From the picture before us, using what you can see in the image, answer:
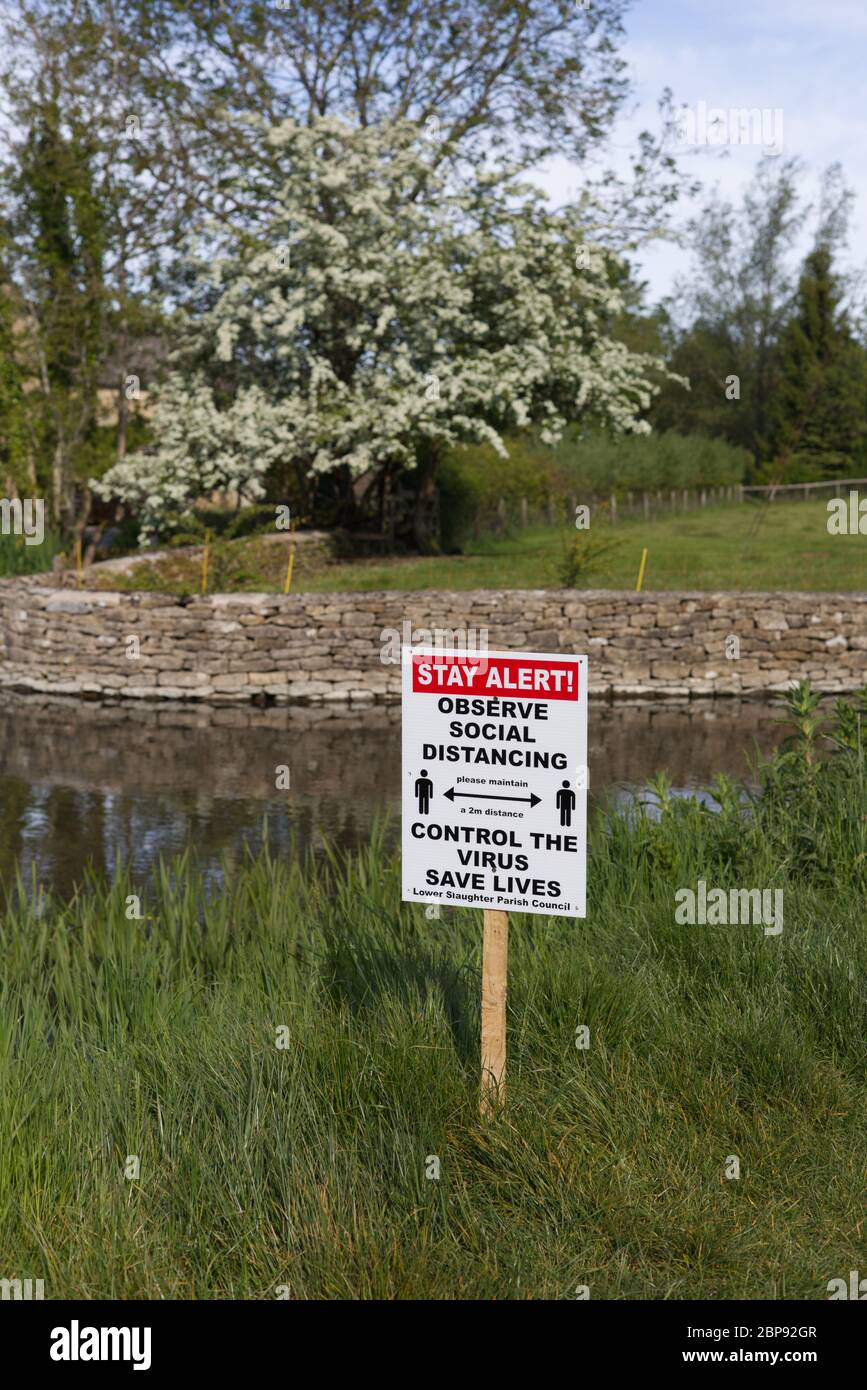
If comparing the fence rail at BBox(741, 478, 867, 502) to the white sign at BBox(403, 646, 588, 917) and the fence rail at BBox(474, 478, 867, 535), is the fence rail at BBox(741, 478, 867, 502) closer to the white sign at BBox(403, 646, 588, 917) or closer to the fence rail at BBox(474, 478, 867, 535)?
the fence rail at BBox(474, 478, 867, 535)

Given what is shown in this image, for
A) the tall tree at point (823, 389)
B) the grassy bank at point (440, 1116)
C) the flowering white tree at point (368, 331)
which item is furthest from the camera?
the tall tree at point (823, 389)

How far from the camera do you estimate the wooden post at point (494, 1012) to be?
4305 millimetres

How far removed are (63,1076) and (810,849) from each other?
4171 millimetres

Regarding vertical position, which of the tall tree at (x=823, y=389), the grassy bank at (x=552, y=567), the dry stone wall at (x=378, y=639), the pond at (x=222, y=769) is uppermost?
the tall tree at (x=823, y=389)

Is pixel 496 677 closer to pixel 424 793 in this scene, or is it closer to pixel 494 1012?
pixel 424 793

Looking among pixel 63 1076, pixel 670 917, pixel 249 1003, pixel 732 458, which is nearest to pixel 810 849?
pixel 670 917

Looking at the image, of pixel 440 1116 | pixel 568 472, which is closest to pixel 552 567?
pixel 568 472

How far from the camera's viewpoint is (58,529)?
25312 mm

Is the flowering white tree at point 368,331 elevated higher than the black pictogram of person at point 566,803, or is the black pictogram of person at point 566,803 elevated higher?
the flowering white tree at point 368,331

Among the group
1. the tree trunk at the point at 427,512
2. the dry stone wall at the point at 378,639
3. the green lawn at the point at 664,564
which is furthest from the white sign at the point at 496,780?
the tree trunk at the point at 427,512

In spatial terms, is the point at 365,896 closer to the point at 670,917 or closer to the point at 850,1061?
the point at 670,917

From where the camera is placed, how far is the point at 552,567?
73.6 ft

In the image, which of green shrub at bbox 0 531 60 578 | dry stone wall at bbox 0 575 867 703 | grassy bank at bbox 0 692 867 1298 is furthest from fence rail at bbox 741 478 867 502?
grassy bank at bbox 0 692 867 1298

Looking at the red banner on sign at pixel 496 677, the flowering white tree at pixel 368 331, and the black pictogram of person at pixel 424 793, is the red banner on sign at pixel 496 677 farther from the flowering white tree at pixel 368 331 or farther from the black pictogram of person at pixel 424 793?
the flowering white tree at pixel 368 331
